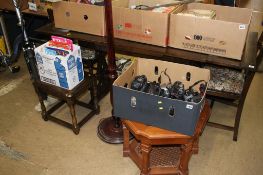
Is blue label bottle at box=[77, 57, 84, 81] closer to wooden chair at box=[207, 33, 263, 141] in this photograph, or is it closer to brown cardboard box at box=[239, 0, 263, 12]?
wooden chair at box=[207, 33, 263, 141]

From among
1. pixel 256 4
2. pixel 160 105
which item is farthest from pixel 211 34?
pixel 256 4

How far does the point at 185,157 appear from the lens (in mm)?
1592

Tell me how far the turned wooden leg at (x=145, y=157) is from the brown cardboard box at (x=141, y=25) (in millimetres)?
716

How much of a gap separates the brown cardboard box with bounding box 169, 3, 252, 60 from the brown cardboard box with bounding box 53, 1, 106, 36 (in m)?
0.54

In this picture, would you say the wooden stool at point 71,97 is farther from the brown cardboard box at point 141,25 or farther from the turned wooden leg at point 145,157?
the turned wooden leg at point 145,157

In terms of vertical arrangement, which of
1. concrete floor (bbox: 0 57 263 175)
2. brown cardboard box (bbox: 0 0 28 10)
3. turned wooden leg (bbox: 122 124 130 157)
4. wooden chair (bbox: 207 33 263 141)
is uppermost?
brown cardboard box (bbox: 0 0 28 10)

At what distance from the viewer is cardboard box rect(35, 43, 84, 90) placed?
1.76m

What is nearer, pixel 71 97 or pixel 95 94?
pixel 71 97

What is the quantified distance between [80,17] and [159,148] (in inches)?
45.2

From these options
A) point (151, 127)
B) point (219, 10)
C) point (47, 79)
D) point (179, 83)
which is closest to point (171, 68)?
point (179, 83)

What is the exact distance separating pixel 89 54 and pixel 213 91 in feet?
3.54

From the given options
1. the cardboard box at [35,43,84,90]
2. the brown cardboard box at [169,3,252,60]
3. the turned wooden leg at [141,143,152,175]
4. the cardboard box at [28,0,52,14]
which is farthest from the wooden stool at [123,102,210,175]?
the cardboard box at [28,0,52,14]

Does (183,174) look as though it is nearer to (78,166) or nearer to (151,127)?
(151,127)

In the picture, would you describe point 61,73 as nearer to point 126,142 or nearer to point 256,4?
point 126,142
